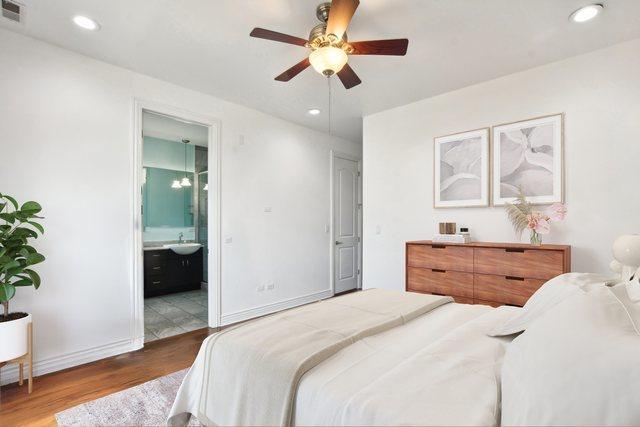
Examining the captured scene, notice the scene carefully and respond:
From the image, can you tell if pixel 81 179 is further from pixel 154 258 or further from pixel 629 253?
pixel 629 253

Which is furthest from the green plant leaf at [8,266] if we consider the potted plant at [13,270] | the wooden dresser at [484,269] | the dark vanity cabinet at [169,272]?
the wooden dresser at [484,269]

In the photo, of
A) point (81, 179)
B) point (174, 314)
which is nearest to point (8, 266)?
point (81, 179)

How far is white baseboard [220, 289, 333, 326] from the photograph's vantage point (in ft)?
12.3

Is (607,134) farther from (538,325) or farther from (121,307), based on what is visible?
(121,307)

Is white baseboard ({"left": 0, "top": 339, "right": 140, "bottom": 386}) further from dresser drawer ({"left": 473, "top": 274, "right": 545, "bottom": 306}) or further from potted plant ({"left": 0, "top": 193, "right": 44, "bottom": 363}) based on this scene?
dresser drawer ({"left": 473, "top": 274, "right": 545, "bottom": 306})

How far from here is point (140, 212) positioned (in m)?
3.04

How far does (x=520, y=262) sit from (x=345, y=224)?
3039 mm

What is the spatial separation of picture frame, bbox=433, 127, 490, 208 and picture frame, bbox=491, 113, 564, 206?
0.09 m

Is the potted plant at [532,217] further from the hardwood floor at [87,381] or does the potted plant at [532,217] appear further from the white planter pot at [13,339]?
the white planter pot at [13,339]

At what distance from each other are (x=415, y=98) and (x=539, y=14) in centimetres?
150

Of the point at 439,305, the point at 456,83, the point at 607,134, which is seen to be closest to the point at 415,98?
the point at 456,83

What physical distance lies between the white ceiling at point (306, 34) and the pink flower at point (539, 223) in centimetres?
135

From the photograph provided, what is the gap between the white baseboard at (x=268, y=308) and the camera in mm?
3759

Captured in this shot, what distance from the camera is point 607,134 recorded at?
2562 mm
